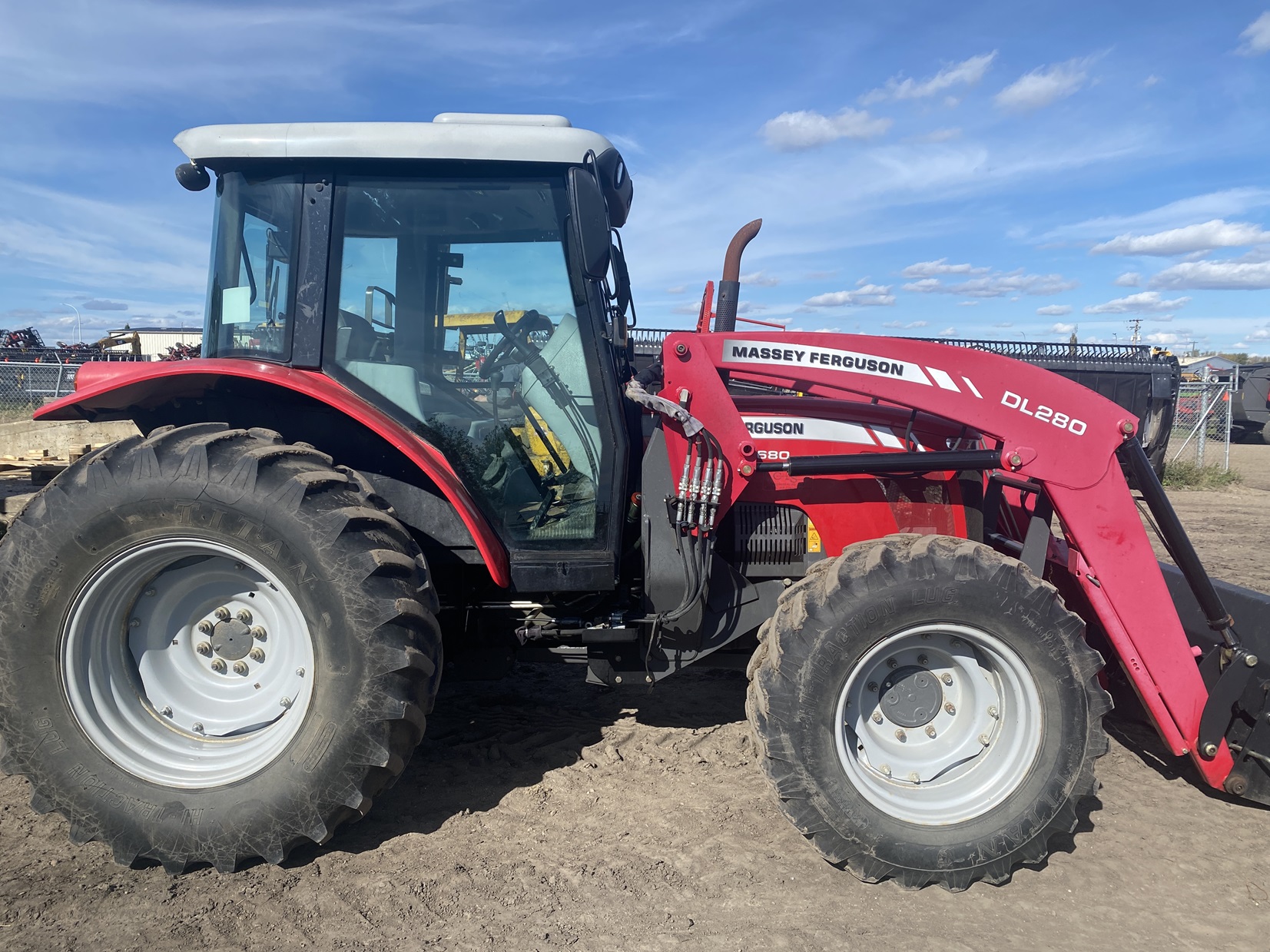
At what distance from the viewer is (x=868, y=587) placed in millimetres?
2607

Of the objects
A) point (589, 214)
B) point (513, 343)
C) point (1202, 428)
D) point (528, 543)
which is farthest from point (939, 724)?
point (1202, 428)

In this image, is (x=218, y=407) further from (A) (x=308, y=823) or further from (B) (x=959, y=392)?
(B) (x=959, y=392)

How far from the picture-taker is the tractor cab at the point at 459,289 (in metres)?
2.78

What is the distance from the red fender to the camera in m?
2.67

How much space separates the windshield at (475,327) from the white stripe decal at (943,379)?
1.19 metres

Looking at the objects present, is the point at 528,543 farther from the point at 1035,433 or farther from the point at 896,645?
the point at 1035,433

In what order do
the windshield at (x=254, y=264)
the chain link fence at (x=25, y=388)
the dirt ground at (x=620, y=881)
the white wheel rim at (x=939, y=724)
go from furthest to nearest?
the chain link fence at (x=25, y=388), the windshield at (x=254, y=264), the white wheel rim at (x=939, y=724), the dirt ground at (x=620, y=881)

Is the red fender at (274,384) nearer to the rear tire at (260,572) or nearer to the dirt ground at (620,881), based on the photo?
the rear tire at (260,572)

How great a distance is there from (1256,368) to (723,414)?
24679mm

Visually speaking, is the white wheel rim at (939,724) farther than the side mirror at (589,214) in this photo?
No

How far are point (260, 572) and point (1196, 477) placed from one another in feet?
47.6

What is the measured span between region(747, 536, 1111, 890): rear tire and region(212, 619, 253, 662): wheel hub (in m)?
1.68

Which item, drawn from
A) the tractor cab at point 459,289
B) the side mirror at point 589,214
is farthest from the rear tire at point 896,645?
the side mirror at point 589,214

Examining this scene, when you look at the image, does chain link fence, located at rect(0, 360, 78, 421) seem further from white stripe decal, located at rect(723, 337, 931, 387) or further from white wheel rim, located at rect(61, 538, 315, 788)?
white stripe decal, located at rect(723, 337, 931, 387)
